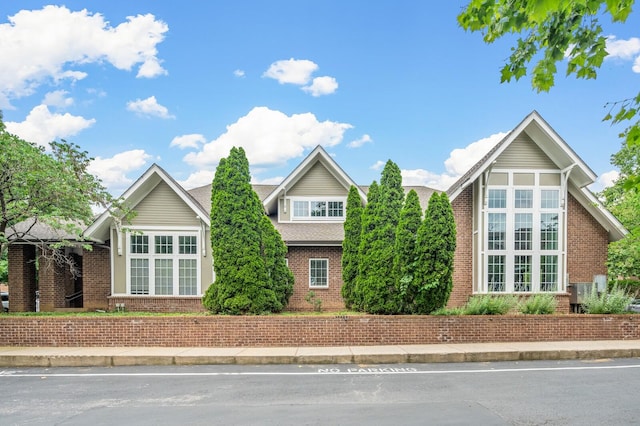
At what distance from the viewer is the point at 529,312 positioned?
12.5 metres

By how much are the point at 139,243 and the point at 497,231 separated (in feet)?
46.5

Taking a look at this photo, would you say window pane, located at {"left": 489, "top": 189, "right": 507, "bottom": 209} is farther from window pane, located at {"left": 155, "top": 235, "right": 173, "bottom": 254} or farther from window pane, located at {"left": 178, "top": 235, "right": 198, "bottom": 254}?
window pane, located at {"left": 155, "top": 235, "right": 173, "bottom": 254}

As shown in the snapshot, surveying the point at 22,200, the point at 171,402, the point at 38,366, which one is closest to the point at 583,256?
the point at 171,402

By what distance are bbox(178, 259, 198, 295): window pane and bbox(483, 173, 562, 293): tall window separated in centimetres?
1140

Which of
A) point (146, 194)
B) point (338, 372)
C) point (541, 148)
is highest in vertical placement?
point (541, 148)

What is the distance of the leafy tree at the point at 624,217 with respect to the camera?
2239cm

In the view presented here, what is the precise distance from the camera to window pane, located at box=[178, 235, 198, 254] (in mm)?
17156

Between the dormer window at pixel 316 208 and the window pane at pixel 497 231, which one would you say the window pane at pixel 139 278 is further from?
the window pane at pixel 497 231

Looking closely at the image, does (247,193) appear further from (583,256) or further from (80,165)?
(583,256)

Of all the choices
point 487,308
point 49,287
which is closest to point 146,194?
point 49,287

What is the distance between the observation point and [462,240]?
1681cm

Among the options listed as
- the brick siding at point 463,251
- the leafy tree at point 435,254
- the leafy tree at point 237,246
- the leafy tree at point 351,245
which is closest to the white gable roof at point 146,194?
the leafy tree at point 237,246

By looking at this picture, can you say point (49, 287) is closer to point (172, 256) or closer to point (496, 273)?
point (172, 256)

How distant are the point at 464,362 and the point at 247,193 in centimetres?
742
